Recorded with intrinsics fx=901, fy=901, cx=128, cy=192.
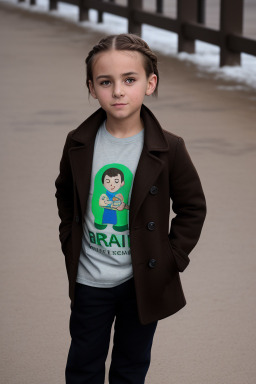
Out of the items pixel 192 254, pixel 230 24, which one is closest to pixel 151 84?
pixel 192 254

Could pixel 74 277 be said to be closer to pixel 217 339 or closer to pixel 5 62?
pixel 217 339

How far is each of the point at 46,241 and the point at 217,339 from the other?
4.70ft

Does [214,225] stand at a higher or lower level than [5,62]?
higher

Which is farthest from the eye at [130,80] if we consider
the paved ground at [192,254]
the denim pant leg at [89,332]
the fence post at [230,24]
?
the fence post at [230,24]

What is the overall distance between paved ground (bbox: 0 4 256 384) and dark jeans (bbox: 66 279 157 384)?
64cm

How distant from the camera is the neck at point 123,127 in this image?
98.3 inches

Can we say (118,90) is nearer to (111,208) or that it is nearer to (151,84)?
(151,84)

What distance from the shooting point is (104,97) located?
2.43 meters

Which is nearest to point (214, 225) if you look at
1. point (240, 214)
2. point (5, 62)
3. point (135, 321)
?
point (240, 214)

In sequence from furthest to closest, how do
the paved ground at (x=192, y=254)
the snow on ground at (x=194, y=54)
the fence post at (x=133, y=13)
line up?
the fence post at (x=133, y=13), the snow on ground at (x=194, y=54), the paved ground at (x=192, y=254)

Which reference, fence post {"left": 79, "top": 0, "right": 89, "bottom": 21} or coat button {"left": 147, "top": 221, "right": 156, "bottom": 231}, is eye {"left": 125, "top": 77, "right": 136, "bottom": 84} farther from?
fence post {"left": 79, "top": 0, "right": 89, "bottom": 21}

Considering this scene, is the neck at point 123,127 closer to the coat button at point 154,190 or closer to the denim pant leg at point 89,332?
the coat button at point 154,190

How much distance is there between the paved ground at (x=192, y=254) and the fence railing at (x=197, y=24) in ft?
1.56

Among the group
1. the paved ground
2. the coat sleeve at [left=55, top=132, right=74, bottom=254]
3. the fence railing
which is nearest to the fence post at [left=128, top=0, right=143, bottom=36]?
the fence railing
